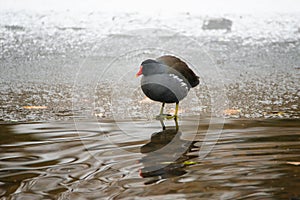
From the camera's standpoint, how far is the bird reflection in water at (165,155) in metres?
3.29

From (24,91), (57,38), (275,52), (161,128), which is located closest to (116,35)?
(57,38)

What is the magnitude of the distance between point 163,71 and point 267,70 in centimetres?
335

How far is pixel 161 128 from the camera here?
15.5 feet

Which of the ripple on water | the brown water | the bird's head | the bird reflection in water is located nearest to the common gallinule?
the bird's head

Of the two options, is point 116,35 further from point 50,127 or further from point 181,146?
point 181,146

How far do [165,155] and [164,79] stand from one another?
1261mm

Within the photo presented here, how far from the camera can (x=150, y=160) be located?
360cm

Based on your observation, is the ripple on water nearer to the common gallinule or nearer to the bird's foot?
the common gallinule

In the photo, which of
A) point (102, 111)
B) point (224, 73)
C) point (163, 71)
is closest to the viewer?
point (163, 71)

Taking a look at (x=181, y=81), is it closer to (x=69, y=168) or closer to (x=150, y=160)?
(x=150, y=160)

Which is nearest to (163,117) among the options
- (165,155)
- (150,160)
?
(165,155)

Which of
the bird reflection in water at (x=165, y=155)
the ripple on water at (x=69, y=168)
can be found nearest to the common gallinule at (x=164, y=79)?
the bird reflection in water at (x=165, y=155)

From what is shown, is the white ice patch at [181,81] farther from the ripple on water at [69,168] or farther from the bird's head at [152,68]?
the ripple on water at [69,168]

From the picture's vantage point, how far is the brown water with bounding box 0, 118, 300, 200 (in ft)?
9.62
